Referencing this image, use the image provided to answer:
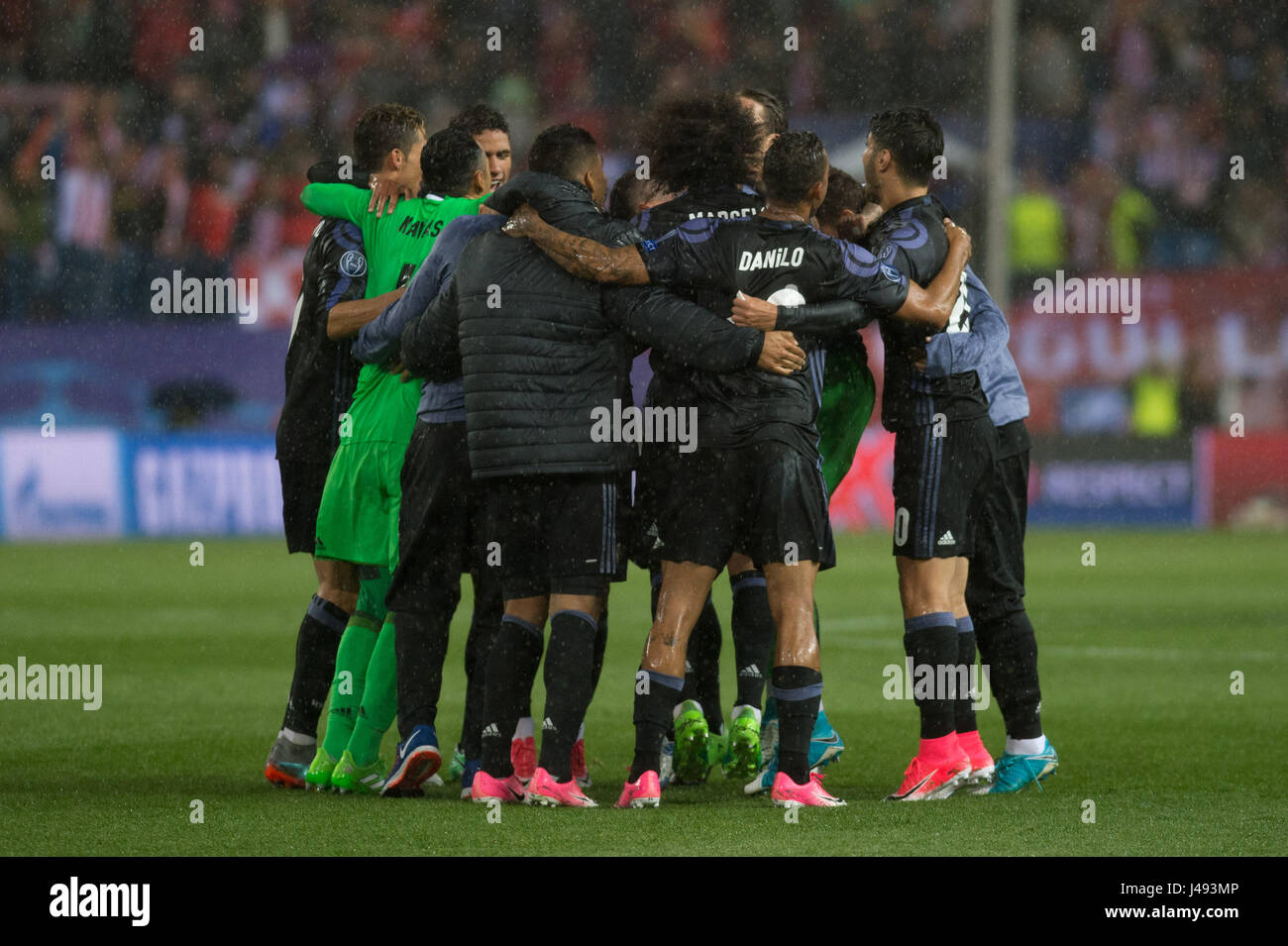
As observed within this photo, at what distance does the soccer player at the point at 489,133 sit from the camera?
673cm

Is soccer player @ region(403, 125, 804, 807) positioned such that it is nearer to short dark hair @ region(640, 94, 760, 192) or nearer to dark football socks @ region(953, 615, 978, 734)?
short dark hair @ region(640, 94, 760, 192)

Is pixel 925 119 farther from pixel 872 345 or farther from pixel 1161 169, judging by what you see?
pixel 1161 169

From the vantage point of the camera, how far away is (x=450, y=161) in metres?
6.30

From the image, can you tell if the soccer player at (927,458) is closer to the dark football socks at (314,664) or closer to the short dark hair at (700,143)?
the short dark hair at (700,143)

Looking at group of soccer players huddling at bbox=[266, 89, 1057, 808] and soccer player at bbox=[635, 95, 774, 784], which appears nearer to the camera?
group of soccer players huddling at bbox=[266, 89, 1057, 808]

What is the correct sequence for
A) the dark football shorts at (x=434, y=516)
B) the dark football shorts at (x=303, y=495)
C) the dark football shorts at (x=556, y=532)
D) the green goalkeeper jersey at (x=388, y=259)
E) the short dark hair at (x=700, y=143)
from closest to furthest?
1. the dark football shorts at (x=556, y=532)
2. the dark football shorts at (x=434, y=516)
3. the short dark hair at (x=700, y=143)
4. the green goalkeeper jersey at (x=388, y=259)
5. the dark football shorts at (x=303, y=495)

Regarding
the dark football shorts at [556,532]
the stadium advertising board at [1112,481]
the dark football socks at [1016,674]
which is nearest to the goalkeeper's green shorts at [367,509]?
the dark football shorts at [556,532]

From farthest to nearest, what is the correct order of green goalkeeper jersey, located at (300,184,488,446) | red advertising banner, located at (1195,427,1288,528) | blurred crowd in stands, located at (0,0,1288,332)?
blurred crowd in stands, located at (0,0,1288,332)
red advertising banner, located at (1195,427,1288,528)
green goalkeeper jersey, located at (300,184,488,446)

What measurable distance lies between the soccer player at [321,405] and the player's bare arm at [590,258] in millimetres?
833

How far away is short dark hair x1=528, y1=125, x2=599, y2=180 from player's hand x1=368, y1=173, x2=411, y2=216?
28.2 inches

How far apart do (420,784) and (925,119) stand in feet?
8.57

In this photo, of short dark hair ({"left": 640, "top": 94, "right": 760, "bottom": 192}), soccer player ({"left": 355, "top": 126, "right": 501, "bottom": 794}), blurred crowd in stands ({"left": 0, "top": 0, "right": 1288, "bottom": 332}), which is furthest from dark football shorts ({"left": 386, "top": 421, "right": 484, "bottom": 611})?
blurred crowd in stands ({"left": 0, "top": 0, "right": 1288, "bottom": 332})

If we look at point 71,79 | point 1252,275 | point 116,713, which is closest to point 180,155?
point 71,79

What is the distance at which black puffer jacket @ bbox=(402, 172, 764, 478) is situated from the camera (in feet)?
18.7
